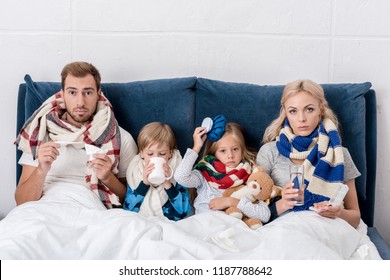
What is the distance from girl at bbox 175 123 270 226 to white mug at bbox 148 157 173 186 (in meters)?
0.06

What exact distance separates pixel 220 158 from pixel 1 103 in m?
1.17

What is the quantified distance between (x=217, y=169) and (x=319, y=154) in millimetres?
414

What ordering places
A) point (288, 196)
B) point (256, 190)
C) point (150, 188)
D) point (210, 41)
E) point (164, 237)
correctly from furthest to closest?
point (210, 41), point (150, 188), point (256, 190), point (288, 196), point (164, 237)

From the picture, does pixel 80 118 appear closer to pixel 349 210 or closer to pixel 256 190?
pixel 256 190

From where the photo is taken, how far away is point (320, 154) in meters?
2.59

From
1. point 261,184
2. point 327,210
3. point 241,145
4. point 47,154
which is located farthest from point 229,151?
point 47,154

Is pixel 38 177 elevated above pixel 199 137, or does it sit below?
below

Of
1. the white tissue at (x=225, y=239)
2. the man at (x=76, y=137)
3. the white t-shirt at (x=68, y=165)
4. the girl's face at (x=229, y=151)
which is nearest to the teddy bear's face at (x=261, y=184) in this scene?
the girl's face at (x=229, y=151)

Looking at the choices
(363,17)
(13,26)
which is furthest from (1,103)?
(363,17)

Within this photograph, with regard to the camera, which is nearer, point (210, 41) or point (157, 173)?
point (157, 173)

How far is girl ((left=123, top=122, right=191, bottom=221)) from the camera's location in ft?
8.63

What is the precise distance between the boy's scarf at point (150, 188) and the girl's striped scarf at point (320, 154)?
1.48ft

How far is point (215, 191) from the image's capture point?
2652mm

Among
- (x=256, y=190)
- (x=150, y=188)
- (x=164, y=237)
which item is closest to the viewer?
(x=164, y=237)
